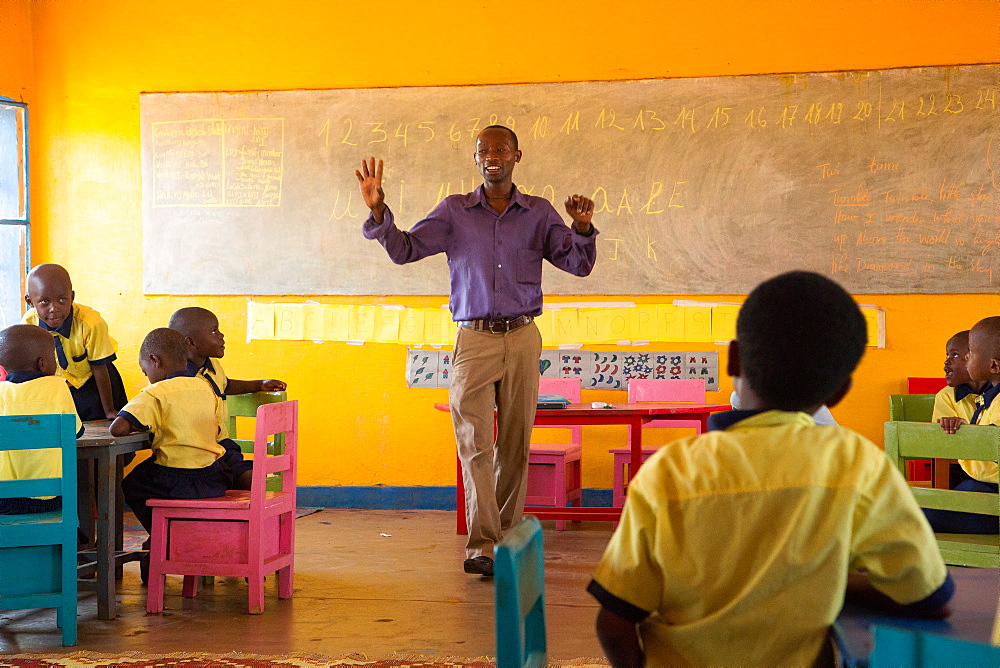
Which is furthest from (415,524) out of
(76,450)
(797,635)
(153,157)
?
(797,635)

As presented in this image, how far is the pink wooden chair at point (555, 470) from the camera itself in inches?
187

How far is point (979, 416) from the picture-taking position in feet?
10.4

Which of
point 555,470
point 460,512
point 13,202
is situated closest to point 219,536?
point 460,512

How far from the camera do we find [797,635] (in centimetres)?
107

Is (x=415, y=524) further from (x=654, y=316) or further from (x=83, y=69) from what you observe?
(x=83, y=69)

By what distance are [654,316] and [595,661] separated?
111 inches

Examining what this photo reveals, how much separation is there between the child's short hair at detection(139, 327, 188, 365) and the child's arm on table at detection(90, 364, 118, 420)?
2.50 feet

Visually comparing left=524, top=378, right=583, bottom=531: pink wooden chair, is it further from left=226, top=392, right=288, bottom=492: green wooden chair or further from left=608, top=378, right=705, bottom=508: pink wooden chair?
left=226, top=392, right=288, bottom=492: green wooden chair

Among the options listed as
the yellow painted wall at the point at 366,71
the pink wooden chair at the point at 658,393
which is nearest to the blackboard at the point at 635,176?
the yellow painted wall at the point at 366,71

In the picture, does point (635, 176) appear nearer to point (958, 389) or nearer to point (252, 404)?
point (958, 389)

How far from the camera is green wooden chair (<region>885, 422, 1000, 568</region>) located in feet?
8.23

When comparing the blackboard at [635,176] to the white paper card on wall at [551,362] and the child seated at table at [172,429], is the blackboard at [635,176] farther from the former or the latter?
the child seated at table at [172,429]

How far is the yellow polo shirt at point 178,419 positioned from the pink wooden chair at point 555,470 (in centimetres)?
175

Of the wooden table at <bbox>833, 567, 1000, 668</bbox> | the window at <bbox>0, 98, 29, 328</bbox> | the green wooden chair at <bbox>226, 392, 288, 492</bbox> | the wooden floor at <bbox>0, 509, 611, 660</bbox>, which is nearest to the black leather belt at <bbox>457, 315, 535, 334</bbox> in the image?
the green wooden chair at <bbox>226, 392, 288, 492</bbox>
